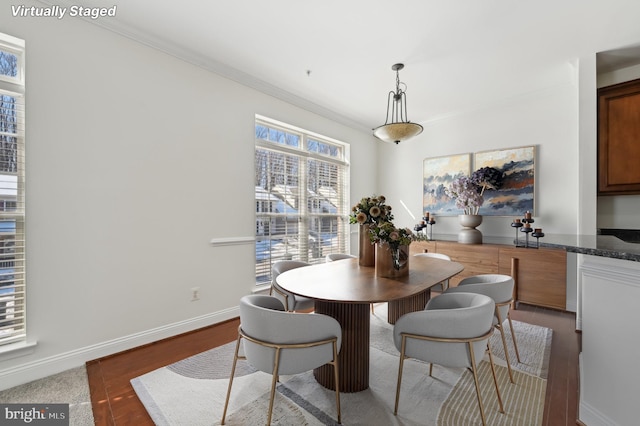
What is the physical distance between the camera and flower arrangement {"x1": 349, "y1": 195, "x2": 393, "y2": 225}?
2.31 m

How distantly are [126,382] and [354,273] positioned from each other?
1889 mm

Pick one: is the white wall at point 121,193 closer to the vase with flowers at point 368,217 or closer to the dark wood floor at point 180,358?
the dark wood floor at point 180,358

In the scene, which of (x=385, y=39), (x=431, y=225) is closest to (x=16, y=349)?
(x=385, y=39)

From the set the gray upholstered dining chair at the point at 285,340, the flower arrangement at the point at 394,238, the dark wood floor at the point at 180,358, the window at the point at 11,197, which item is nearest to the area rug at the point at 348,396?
the dark wood floor at the point at 180,358

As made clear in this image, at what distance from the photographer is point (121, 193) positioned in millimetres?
2498

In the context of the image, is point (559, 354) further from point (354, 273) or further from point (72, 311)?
point (72, 311)

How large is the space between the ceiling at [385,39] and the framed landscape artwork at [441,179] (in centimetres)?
116

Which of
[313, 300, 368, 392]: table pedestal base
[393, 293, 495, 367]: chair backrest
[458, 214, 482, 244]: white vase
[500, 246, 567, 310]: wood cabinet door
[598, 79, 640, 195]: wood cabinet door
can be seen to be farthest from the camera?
[458, 214, 482, 244]: white vase

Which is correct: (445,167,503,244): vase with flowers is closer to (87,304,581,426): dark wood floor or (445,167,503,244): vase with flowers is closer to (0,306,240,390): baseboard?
(87,304,581,426): dark wood floor

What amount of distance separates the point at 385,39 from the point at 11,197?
131 inches

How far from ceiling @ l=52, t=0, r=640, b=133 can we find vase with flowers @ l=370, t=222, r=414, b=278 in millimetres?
1801

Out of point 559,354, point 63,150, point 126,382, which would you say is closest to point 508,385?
point 559,354

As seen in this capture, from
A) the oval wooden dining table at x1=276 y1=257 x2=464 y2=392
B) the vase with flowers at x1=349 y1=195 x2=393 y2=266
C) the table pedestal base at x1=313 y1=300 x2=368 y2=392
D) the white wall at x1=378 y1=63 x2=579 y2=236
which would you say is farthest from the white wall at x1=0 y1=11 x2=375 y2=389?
the white wall at x1=378 y1=63 x2=579 y2=236

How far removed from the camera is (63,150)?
221 cm
